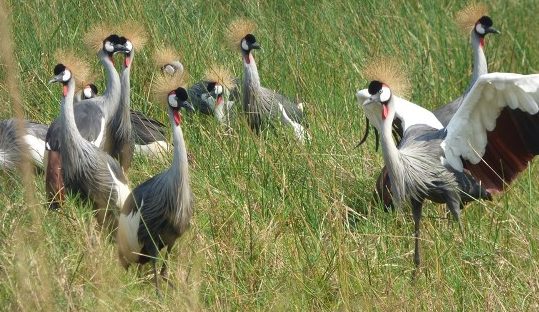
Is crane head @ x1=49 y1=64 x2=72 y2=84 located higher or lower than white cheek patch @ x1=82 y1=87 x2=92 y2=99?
higher

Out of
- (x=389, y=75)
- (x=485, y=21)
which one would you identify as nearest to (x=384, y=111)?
(x=389, y=75)

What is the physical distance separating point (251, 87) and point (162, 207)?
1.60 meters

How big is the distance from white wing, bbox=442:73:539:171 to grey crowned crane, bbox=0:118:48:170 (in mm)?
1671

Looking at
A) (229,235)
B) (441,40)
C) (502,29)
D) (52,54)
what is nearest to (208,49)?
(52,54)

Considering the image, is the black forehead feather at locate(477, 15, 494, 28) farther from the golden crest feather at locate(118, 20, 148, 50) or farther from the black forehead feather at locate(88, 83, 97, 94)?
the black forehead feather at locate(88, 83, 97, 94)

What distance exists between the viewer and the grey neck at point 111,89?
487 cm

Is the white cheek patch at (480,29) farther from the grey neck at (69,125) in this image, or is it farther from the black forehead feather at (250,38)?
the grey neck at (69,125)

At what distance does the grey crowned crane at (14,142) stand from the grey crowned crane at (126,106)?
11.8 inches

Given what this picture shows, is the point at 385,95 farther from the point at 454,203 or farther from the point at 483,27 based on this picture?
the point at 483,27

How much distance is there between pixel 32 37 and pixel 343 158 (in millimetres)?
1683

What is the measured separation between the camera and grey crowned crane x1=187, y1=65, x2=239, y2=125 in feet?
15.4

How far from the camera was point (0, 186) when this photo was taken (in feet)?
13.0

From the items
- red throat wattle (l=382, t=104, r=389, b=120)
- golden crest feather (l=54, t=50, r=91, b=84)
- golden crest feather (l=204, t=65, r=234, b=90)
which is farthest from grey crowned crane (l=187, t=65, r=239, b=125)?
red throat wattle (l=382, t=104, r=389, b=120)

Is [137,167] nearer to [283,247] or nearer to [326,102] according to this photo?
[326,102]
